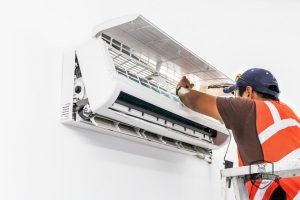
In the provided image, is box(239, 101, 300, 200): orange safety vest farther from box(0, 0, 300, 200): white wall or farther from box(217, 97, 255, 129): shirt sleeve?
box(0, 0, 300, 200): white wall

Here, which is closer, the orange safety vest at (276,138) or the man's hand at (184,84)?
the orange safety vest at (276,138)

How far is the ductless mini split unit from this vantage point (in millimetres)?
1383

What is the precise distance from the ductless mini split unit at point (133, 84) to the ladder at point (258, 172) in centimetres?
43

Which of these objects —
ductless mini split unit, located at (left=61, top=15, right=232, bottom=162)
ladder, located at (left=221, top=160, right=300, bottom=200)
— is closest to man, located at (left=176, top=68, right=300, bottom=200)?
ladder, located at (left=221, top=160, right=300, bottom=200)

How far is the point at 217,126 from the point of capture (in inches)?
77.7

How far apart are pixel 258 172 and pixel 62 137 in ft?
2.41

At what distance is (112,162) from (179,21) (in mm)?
1072

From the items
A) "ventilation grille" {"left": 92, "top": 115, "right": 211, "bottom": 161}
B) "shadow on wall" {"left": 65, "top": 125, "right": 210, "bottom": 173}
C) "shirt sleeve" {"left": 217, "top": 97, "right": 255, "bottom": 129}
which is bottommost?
"shadow on wall" {"left": 65, "top": 125, "right": 210, "bottom": 173}

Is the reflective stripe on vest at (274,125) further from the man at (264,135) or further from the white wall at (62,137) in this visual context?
the white wall at (62,137)

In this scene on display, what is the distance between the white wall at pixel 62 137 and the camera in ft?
4.26

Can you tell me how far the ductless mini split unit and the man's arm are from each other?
0.03 metres

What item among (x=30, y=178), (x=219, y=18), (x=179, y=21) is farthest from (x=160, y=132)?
(x=219, y=18)

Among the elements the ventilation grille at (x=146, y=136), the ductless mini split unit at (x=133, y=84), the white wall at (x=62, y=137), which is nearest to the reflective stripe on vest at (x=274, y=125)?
the ductless mini split unit at (x=133, y=84)

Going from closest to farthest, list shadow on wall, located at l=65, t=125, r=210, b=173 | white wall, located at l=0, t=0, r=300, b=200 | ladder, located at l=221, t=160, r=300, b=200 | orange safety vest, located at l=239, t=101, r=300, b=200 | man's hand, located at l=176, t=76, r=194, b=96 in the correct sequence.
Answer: ladder, located at l=221, t=160, r=300, b=200
white wall, located at l=0, t=0, r=300, b=200
orange safety vest, located at l=239, t=101, r=300, b=200
shadow on wall, located at l=65, t=125, r=210, b=173
man's hand, located at l=176, t=76, r=194, b=96
